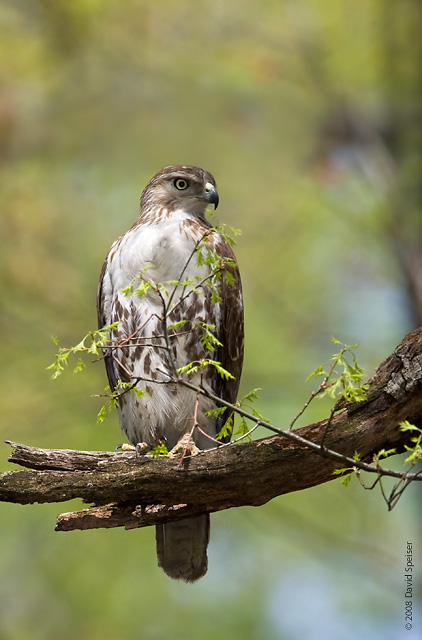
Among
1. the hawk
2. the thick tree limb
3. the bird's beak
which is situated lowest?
the thick tree limb

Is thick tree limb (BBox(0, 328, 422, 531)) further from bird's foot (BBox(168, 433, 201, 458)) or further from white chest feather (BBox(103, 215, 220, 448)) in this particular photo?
white chest feather (BBox(103, 215, 220, 448))

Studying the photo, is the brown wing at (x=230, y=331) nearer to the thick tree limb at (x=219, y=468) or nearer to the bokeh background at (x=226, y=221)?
the thick tree limb at (x=219, y=468)

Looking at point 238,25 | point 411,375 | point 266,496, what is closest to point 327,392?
point 411,375

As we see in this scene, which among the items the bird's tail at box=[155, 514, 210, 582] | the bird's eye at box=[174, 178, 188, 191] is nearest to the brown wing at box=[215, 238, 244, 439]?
the bird's eye at box=[174, 178, 188, 191]

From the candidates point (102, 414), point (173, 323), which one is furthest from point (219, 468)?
point (173, 323)

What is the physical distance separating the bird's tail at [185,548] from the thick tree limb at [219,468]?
0.85 m

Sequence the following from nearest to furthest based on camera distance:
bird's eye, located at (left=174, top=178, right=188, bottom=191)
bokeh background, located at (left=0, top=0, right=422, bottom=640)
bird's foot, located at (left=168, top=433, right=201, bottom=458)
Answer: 1. bird's foot, located at (left=168, top=433, right=201, bottom=458)
2. bird's eye, located at (left=174, top=178, right=188, bottom=191)
3. bokeh background, located at (left=0, top=0, right=422, bottom=640)

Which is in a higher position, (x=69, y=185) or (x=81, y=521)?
(x=69, y=185)

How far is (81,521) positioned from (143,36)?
7.86 metres

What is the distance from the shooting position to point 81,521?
140 inches

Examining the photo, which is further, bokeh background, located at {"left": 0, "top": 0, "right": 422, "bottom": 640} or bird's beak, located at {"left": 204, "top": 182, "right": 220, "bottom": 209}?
bokeh background, located at {"left": 0, "top": 0, "right": 422, "bottom": 640}

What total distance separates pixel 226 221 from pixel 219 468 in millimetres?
4953

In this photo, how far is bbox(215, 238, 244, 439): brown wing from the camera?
4559mm

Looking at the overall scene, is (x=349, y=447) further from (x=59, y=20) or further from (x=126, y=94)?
(x=59, y=20)
